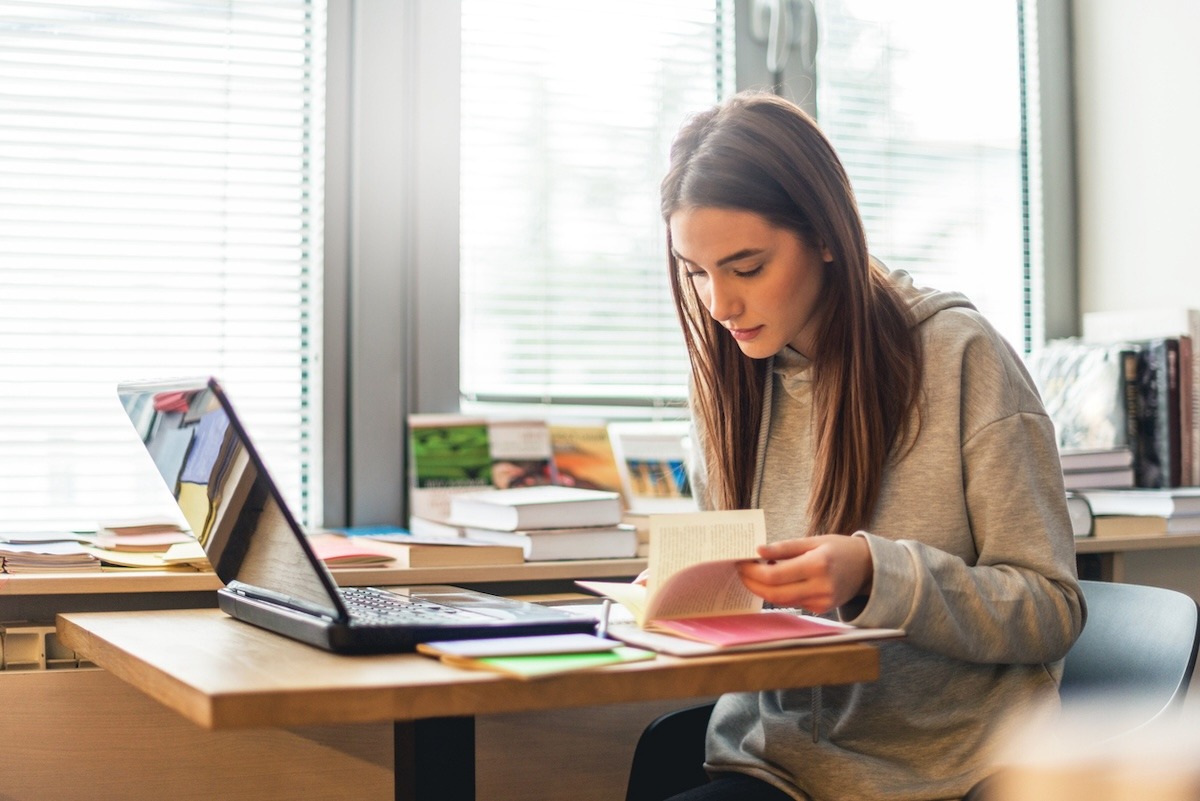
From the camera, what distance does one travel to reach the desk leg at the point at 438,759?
1152mm

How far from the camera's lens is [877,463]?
1418 millimetres

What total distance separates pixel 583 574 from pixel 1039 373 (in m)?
1.26

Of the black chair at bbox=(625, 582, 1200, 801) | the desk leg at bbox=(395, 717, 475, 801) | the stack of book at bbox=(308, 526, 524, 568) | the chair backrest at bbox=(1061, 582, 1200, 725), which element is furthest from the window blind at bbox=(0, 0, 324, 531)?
the chair backrest at bbox=(1061, 582, 1200, 725)

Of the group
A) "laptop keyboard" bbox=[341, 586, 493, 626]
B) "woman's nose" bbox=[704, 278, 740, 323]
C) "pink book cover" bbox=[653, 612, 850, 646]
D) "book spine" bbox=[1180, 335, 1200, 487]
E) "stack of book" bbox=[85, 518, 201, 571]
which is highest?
"woman's nose" bbox=[704, 278, 740, 323]

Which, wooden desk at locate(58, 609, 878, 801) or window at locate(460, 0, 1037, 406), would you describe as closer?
wooden desk at locate(58, 609, 878, 801)

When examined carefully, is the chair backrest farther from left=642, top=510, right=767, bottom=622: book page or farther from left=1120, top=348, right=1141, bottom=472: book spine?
left=1120, top=348, right=1141, bottom=472: book spine

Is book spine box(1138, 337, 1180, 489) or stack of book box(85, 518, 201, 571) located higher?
book spine box(1138, 337, 1180, 489)

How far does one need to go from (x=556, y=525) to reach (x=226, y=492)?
0.74m

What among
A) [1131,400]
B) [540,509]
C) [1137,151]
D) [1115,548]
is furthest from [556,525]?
[1137,151]

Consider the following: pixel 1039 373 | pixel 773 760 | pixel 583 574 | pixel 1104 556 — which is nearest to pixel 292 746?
pixel 583 574

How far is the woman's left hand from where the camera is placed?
A: 1.15m

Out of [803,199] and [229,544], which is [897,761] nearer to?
[803,199]

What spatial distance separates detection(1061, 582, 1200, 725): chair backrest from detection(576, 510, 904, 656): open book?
Answer: 1.58 ft

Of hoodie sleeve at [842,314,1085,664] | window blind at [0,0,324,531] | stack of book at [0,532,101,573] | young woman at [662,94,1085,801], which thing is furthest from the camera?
window blind at [0,0,324,531]
